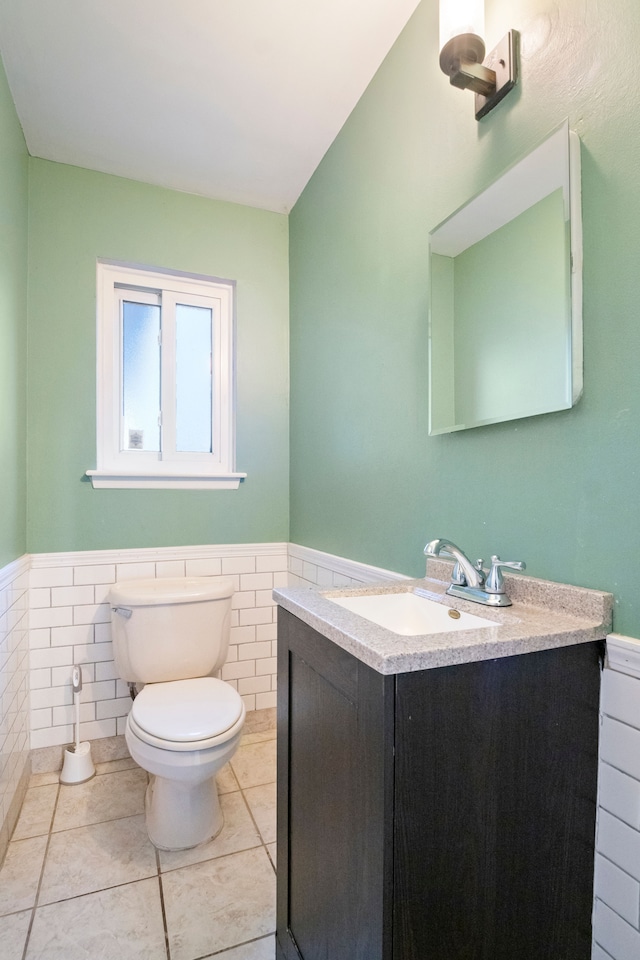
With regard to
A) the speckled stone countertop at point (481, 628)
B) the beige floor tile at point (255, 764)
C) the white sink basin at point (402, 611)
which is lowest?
the beige floor tile at point (255, 764)

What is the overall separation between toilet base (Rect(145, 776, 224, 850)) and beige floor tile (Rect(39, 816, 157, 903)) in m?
0.06

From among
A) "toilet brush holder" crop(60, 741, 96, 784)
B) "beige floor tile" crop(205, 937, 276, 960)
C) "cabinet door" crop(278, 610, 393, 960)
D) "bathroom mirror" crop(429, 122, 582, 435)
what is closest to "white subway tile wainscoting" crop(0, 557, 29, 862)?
"toilet brush holder" crop(60, 741, 96, 784)

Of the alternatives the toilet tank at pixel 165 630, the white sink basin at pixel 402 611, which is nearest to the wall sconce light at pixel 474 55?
the white sink basin at pixel 402 611

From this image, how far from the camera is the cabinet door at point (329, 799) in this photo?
2.52 feet

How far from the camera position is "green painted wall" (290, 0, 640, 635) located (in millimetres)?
896

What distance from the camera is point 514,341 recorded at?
3.71ft

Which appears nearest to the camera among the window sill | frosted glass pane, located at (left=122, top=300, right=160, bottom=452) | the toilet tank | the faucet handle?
the faucet handle

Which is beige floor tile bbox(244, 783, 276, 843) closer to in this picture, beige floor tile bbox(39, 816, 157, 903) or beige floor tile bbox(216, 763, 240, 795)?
beige floor tile bbox(216, 763, 240, 795)

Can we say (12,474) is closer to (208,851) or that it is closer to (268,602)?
(268,602)

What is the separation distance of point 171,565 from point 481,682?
5.76ft

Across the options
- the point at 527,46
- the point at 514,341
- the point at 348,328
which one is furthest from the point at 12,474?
the point at 527,46

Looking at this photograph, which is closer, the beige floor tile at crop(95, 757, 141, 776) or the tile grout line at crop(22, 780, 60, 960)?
the tile grout line at crop(22, 780, 60, 960)

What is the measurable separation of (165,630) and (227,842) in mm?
736

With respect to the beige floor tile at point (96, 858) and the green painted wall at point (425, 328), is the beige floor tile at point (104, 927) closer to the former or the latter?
the beige floor tile at point (96, 858)
